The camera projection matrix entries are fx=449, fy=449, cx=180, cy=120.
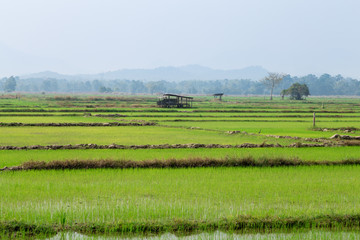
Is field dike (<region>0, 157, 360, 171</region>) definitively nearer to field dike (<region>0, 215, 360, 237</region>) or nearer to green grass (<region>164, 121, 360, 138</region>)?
field dike (<region>0, 215, 360, 237</region>)

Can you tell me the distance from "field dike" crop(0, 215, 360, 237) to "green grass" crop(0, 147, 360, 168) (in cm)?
446

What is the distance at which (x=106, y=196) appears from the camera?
7211 mm

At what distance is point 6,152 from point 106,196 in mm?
5955

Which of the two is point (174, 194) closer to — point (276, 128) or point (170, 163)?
point (170, 163)

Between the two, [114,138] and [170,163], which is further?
[114,138]

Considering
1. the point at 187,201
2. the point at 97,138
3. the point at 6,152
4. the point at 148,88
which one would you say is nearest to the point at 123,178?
the point at 187,201

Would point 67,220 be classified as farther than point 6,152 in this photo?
No

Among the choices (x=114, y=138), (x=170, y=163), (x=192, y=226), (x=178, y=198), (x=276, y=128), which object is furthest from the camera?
(x=276, y=128)

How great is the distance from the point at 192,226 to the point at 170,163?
4.23 metres

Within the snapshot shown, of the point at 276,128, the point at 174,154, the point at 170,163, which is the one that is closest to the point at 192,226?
the point at 170,163

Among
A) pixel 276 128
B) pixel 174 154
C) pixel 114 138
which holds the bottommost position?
pixel 276 128

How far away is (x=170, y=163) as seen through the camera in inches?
401

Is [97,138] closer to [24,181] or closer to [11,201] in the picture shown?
[24,181]

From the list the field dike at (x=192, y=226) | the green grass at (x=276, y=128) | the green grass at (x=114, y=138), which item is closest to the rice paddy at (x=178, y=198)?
the field dike at (x=192, y=226)
